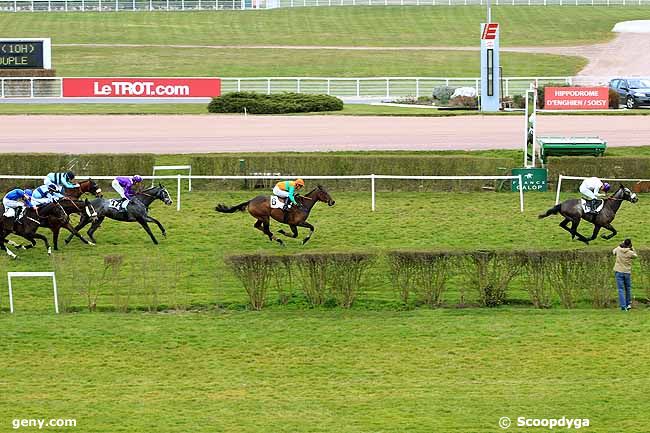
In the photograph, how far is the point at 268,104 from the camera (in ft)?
124

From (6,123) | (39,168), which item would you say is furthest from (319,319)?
(6,123)

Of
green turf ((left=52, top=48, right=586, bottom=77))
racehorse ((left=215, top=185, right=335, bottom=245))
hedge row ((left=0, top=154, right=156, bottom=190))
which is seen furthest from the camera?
green turf ((left=52, top=48, right=586, bottom=77))

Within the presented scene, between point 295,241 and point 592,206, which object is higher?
point 592,206

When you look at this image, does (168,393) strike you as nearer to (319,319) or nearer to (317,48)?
(319,319)

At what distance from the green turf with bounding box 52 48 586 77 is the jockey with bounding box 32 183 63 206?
3427 cm

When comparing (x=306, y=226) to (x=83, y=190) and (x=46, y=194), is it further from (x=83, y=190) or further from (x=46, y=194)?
(x=46, y=194)

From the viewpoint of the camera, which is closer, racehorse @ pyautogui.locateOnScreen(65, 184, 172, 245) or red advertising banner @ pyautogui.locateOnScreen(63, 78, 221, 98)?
racehorse @ pyautogui.locateOnScreen(65, 184, 172, 245)

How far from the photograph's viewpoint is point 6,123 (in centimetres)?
3425

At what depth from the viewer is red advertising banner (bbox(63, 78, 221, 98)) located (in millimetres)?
43531

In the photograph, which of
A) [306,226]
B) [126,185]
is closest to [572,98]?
[306,226]

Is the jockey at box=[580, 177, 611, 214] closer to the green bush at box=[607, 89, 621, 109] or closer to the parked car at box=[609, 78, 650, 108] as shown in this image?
the green bush at box=[607, 89, 621, 109]

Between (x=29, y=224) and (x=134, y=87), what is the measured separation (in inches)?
932

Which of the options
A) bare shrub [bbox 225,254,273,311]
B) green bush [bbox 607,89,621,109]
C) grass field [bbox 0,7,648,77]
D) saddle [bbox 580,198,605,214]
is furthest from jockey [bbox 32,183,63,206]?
grass field [bbox 0,7,648,77]

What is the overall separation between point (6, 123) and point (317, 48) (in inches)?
1245
